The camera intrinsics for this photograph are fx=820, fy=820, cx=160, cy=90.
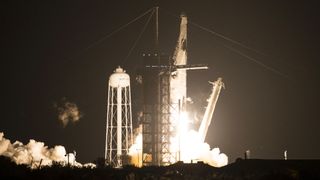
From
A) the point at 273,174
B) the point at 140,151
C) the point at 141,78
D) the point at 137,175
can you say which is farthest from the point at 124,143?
the point at 273,174

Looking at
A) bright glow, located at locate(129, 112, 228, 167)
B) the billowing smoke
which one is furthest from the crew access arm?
the billowing smoke

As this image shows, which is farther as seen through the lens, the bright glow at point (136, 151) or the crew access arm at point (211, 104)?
the bright glow at point (136, 151)

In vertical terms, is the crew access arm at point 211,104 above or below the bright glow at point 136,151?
above

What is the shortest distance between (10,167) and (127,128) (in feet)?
135

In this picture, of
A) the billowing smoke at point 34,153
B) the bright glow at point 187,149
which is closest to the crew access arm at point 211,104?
the bright glow at point 187,149

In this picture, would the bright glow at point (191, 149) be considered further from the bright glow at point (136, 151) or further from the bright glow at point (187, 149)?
the bright glow at point (136, 151)

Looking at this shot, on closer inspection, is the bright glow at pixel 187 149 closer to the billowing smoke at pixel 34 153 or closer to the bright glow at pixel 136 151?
the bright glow at pixel 136 151

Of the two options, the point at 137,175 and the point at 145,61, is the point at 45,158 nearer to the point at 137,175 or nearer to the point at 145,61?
the point at 145,61

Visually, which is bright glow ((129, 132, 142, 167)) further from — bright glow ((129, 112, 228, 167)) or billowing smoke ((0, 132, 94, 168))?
billowing smoke ((0, 132, 94, 168))

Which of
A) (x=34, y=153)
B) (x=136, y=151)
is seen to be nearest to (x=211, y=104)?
(x=136, y=151)

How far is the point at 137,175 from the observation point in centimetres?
8081

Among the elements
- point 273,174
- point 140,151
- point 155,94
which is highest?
point 155,94

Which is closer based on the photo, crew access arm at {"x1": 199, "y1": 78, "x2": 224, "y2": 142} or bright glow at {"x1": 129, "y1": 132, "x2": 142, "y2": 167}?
crew access arm at {"x1": 199, "y1": 78, "x2": 224, "y2": 142}

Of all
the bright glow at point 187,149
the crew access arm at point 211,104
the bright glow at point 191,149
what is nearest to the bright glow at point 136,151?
the bright glow at point 187,149
